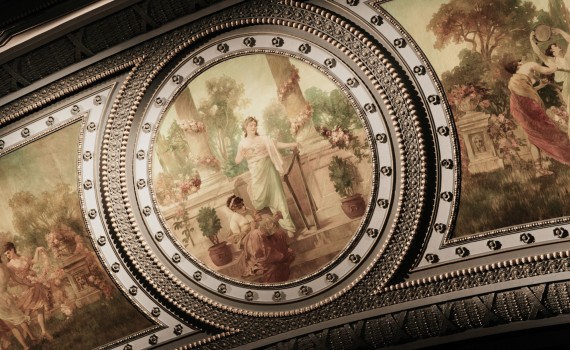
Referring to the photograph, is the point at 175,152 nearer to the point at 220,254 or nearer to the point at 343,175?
the point at 220,254

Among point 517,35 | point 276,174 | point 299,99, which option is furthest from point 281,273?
point 517,35

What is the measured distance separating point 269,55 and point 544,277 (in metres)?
2.88

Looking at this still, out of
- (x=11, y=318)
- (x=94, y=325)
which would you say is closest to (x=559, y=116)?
(x=94, y=325)

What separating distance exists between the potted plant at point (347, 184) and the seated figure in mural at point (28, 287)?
305 cm

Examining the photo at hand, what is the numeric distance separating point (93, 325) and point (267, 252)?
193 centimetres

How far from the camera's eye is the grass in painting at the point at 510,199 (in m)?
7.36

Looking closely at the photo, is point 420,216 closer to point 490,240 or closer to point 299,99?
point 490,240

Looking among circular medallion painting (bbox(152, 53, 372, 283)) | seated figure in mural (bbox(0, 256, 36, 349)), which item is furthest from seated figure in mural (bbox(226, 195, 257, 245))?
seated figure in mural (bbox(0, 256, 36, 349))

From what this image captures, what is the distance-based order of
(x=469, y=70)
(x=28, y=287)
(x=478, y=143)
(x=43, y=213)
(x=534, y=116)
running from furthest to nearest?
(x=28, y=287) < (x=43, y=213) < (x=478, y=143) < (x=469, y=70) < (x=534, y=116)

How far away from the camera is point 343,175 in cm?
804

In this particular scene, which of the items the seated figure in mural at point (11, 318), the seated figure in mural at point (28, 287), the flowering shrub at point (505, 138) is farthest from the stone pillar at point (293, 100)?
the seated figure in mural at point (11, 318)

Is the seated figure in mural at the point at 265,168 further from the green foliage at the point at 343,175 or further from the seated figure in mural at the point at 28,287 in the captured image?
the seated figure in mural at the point at 28,287

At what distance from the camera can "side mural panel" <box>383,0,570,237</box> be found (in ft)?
23.8

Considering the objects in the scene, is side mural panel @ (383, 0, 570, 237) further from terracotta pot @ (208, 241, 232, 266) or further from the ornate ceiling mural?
terracotta pot @ (208, 241, 232, 266)
